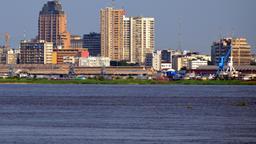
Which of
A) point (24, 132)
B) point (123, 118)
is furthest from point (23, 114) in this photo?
point (24, 132)

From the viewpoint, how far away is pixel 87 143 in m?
48.6

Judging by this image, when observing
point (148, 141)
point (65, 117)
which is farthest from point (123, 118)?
point (148, 141)

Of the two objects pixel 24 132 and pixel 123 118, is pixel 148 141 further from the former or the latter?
pixel 123 118

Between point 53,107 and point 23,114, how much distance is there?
40.6 feet

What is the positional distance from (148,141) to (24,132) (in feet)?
25.8

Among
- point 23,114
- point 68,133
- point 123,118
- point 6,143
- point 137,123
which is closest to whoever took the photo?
point 6,143

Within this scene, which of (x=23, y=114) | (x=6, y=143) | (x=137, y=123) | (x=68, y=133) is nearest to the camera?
(x=6, y=143)

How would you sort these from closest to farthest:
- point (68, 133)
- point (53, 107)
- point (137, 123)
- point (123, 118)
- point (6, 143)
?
point (6, 143) < point (68, 133) < point (137, 123) < point (123, 118) < point (53, 107)

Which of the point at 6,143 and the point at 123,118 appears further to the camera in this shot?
the point at 123,118

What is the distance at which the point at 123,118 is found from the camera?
2635 inches

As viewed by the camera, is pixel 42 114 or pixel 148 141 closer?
pixel 148 141

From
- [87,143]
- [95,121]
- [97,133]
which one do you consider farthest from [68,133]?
[95,121]

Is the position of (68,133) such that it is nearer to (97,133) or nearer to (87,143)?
(97,133)

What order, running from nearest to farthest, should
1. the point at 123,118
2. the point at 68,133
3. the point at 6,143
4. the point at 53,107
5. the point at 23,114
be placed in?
the point at 6,143 → the point at 68,133 → the point at 123,118 → the point at 23,114 → the point at 53,107
